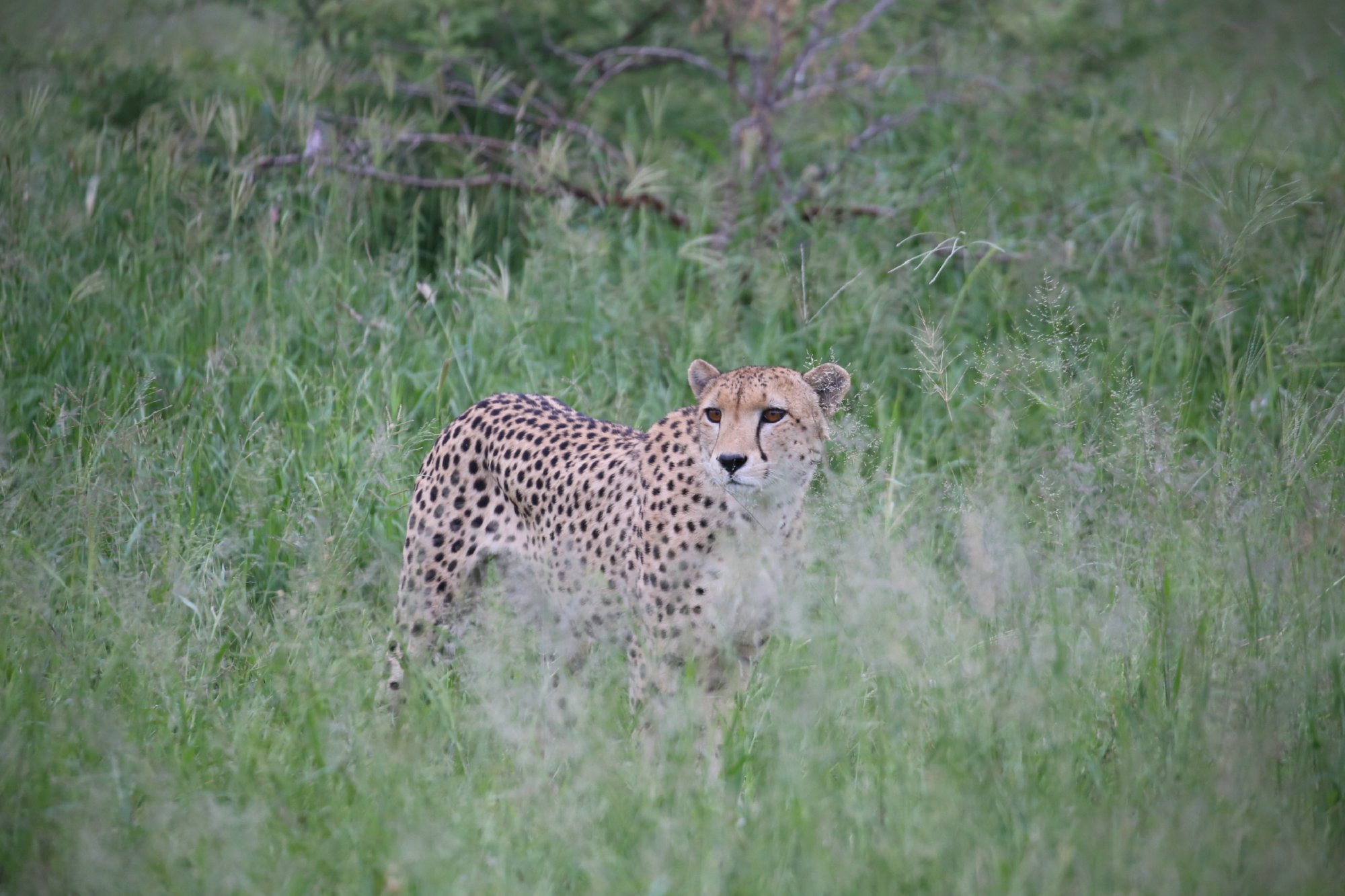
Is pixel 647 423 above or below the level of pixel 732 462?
below

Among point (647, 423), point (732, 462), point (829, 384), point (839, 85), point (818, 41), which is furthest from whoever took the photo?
point (818, 41)

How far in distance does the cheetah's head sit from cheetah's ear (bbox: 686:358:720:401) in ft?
0.25

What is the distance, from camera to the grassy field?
2334mm

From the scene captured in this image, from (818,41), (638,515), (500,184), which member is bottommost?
(500,184)

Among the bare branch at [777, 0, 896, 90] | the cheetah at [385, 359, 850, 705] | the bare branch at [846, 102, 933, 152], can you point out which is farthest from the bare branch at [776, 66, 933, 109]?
the cheetah at [385, 359, 850, 705]

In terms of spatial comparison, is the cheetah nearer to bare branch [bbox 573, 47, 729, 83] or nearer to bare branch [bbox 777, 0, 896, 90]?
bare branch [bbox 573, 47, 729, 83]

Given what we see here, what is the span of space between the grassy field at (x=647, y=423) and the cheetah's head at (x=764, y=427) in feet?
0.38

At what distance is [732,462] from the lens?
3.05 metres

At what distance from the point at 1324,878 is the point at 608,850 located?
49.3 inches

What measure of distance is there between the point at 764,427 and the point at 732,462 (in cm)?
16

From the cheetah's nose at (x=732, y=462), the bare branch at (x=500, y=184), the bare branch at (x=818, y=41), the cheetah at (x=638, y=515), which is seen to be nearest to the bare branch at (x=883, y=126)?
the bare branch at (x=818, y=41)

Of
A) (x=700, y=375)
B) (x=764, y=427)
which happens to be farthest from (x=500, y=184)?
(x=764, y=427)

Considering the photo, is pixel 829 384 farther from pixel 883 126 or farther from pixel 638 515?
pixel 883 126

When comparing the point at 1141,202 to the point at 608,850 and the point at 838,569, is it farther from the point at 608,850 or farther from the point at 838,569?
the point at 608,850
